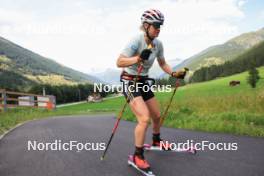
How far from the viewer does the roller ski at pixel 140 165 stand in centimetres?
431

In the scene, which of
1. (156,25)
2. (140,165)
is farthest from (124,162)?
(156,25)

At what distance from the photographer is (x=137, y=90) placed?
17.0ft

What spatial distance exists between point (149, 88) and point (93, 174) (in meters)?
1.82

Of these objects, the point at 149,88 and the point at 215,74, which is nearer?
the point at 149,88

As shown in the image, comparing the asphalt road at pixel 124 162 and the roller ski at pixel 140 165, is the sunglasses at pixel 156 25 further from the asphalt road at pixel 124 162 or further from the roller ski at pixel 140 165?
the asphalt road at pixel 124 162

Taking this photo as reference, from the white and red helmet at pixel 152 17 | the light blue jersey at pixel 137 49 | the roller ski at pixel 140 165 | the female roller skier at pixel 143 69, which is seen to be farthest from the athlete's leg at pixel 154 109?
the white and red helmet at pixel 152 17

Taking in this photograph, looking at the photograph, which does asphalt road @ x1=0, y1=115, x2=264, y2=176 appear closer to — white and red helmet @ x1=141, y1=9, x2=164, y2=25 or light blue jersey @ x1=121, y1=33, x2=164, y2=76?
light blue jersey @ x1=121, y1=33, x2=164, y2=76

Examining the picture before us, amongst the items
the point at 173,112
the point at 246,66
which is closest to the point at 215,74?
the point at 246,66

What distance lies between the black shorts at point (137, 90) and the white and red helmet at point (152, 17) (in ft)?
3.40

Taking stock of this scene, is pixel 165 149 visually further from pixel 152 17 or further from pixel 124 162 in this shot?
pixel 152 17

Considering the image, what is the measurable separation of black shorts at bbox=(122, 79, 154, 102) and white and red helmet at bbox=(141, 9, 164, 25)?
104cm

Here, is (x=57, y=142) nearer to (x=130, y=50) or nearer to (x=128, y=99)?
(x=128, y=99)

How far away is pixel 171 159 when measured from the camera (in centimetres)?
521

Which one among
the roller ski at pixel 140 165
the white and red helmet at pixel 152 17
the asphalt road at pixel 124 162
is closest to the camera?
the roller ski at pixel 140 165
